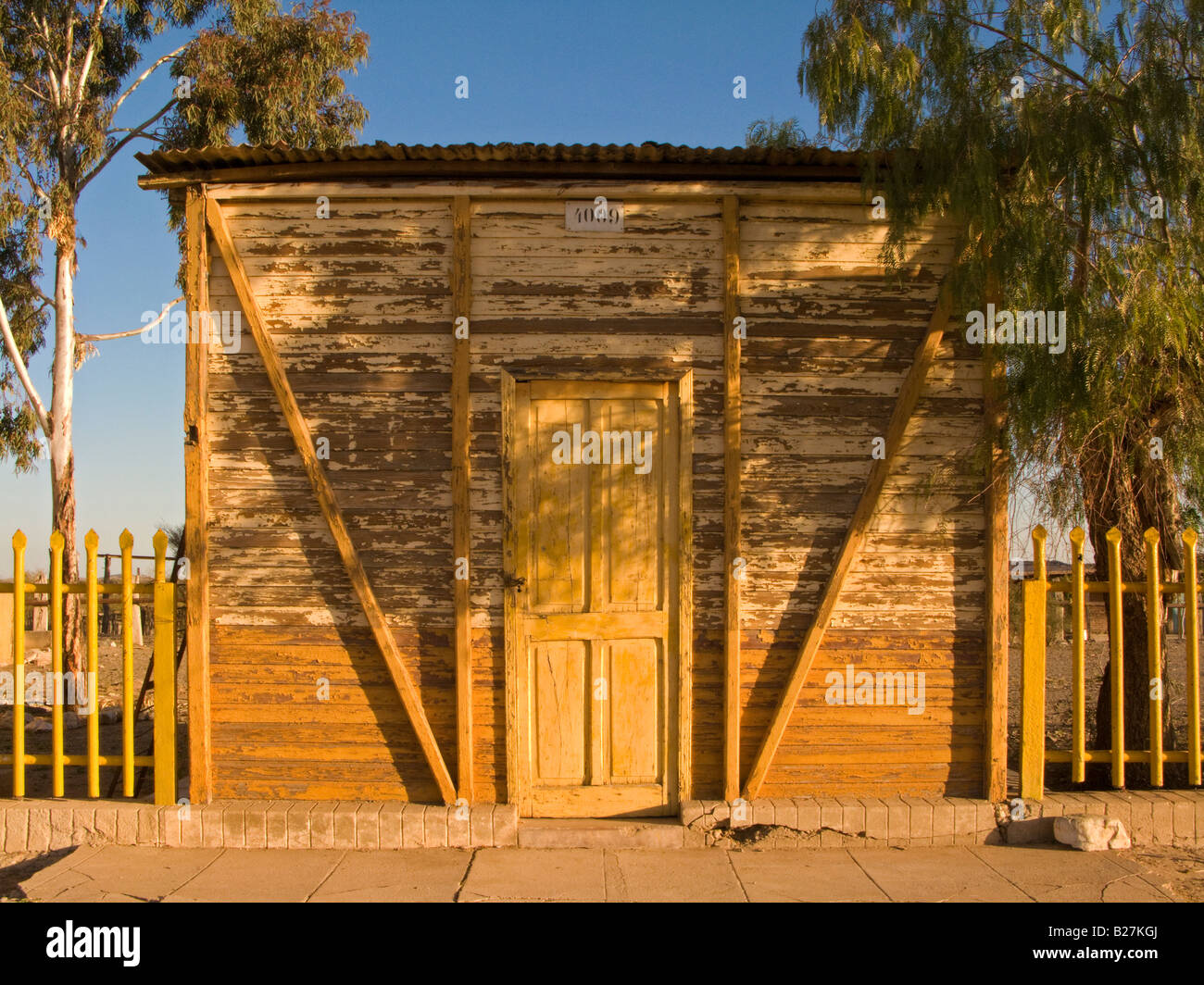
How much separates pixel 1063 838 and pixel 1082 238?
3.58m

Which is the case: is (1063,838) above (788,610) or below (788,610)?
below

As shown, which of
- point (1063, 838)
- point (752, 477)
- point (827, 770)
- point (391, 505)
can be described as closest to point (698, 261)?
point (752, 477)

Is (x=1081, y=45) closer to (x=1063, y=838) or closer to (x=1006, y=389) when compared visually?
(x=1006, y=389)

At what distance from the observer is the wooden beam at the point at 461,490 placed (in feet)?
17.1

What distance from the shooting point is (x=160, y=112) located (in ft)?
45.0

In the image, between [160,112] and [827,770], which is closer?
[827,770]

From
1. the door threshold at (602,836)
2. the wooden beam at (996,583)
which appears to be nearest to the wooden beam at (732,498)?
the door threshold at (602,836)

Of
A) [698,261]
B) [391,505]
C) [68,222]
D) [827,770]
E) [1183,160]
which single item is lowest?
[827,770]

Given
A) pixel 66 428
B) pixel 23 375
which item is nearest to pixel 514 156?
pixel 66 428

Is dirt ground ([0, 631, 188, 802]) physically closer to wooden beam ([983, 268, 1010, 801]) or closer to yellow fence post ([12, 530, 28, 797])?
yellow fence post ([12, 530, 28, 797])

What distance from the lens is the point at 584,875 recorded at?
471cm

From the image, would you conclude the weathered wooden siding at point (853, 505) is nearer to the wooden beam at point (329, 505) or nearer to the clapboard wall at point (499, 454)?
the clapboard wall at point (499, 454)

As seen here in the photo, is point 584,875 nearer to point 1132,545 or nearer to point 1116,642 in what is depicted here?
point 1116,642

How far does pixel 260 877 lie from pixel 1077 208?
6018 mm
